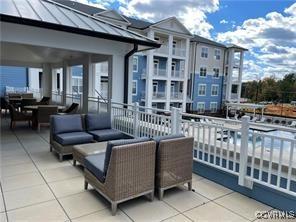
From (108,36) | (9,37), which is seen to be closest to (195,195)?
(108,36)

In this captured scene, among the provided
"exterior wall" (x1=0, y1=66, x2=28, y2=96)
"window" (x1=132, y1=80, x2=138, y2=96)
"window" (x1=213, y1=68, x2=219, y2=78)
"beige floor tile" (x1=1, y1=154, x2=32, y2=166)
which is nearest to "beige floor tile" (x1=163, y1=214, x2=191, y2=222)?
"beige floor tile" (x1=1, y1=154, x2=32, y2=166)

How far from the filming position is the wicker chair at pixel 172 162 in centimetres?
307

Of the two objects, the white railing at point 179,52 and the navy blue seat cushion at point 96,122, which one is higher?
the white railing at point 179,52

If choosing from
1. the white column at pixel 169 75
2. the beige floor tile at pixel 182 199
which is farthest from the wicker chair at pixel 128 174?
the white column at pixel 169 75

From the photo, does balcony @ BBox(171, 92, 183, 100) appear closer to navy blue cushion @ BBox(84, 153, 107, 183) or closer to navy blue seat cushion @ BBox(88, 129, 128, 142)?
navy blue seat cushion @ BBox(88, 129, 128, 142)

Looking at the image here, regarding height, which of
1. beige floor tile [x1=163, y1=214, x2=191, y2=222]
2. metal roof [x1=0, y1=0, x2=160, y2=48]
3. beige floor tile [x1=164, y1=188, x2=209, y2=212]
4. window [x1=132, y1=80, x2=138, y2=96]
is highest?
metal roof [x1=0, y1=0, x2=160, y2=48]

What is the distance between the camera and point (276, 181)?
3090 millimetres

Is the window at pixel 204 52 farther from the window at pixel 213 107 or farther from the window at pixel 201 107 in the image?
the window at pixel 213 107

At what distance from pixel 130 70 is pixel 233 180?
458cm

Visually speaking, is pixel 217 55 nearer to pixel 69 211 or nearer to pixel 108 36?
pixel 108 36

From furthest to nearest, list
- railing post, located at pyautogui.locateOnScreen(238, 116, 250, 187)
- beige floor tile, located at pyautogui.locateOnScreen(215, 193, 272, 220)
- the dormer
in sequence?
the dormer < railing post, located at pyautogui.locateOnScreen(238, 116, 250, 187) < beige floor tile, located at pyautogui.locateOnScreen(215, 193, 272, 220)

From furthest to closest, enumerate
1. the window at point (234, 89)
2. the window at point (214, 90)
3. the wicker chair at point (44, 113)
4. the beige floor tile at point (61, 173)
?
1. the window at point (234, 89)
2. the window at point (214, 90)
3. the wicker chair at point (44, 113)
4. the beige floor tile at point (61, 173)

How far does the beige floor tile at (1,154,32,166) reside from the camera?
445cm

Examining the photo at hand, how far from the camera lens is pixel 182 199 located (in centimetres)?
320
